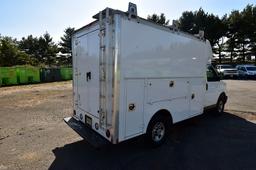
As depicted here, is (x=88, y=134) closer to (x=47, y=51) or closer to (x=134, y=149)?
(x=134, y=149)

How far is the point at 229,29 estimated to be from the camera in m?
43.8

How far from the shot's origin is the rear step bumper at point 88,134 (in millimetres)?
4273

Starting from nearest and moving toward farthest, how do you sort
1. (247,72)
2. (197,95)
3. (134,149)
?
(134,149) < (197,95) < (247,72)

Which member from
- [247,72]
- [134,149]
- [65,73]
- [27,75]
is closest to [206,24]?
[247,72]

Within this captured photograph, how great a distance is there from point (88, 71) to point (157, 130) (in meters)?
1.99

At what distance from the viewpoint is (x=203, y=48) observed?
6375mm

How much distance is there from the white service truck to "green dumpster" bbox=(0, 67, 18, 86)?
17396 mm

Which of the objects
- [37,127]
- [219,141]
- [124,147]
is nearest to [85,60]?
[124,147]

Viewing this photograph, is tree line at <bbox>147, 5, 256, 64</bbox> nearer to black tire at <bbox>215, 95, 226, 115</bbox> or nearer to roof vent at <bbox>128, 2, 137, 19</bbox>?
black tire at <bbox>215, 95, 226, 115</bbox>

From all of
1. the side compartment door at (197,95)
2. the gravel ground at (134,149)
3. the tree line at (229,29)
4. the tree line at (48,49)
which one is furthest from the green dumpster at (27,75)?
the tree line at (48,49)

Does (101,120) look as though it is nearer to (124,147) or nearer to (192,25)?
(124,147)

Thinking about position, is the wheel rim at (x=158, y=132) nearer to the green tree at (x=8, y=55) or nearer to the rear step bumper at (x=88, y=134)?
the rear step bumper at (x=88, y=134)

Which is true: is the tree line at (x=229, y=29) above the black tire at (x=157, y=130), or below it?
above

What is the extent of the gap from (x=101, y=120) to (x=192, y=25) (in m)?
43.5
